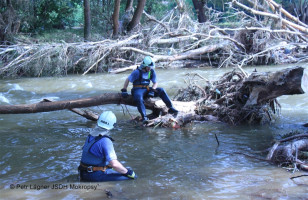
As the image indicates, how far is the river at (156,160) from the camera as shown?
15.9ft

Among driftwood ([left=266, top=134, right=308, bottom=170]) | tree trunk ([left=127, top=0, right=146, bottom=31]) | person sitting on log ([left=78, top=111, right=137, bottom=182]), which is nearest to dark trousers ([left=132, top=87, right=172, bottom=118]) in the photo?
driftwood ([left=266, top=134, right=308, bottom=170])

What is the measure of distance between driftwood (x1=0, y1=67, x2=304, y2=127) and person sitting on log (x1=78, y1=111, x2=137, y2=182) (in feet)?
10.9

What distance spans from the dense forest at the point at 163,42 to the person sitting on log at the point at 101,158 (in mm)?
10156

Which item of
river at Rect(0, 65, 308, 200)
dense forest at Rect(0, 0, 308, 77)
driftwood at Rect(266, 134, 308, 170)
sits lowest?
river at Rect(0, 65, 308, 200)

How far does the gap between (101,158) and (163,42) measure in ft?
44.3

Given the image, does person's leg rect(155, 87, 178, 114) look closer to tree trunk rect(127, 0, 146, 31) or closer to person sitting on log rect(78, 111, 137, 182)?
person sitting on log rect(78, 111, 137, 182)

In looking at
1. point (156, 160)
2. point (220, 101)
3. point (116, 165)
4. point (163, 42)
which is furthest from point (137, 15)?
point (116, 165)

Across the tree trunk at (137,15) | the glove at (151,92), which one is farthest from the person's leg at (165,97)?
the tree trunk at (137,15)

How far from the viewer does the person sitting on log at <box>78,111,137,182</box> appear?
4.81m

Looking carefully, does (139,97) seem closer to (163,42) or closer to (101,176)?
(101,176)

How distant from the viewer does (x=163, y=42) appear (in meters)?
17.8

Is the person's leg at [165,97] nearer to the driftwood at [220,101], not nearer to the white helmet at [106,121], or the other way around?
the driftwood at [220,101]

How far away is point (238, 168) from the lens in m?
5.76

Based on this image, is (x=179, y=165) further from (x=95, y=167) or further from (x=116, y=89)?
(x=116, y=89)
